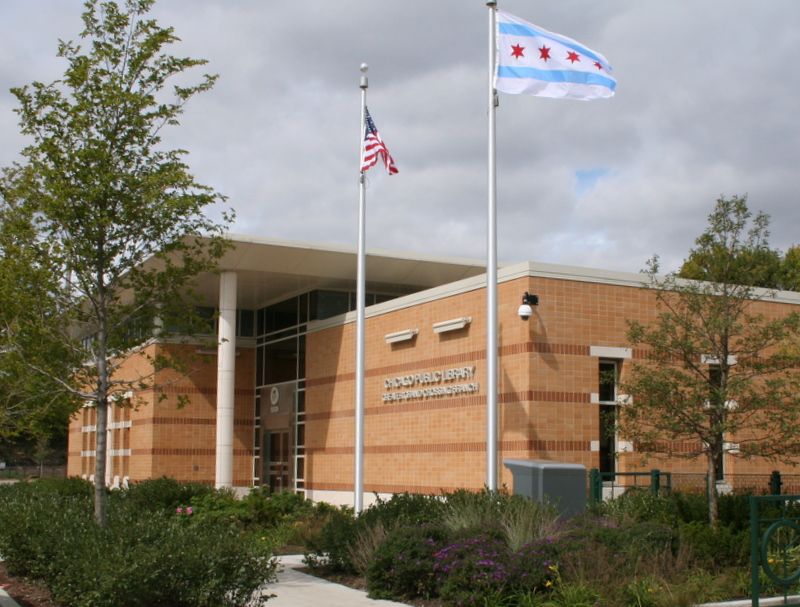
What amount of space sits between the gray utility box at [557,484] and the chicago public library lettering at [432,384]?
675cm

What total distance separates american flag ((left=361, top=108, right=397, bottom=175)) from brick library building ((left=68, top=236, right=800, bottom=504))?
333cm

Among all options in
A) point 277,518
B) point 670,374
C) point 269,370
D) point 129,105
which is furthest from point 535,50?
point 269,370

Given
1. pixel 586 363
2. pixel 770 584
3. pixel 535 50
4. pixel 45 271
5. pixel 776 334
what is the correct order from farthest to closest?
pixel 586 363, pixel 535 50, pixel 776 334, pixel 45 271, pixel 770 584

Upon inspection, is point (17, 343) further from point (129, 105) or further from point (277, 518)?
point (277, 518)

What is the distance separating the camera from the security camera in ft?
65.6

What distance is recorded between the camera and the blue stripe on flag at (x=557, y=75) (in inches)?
675

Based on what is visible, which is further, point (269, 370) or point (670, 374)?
point (269, 370)

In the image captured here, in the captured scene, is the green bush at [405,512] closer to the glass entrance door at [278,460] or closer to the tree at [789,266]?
the glass entrance door at [278,460]

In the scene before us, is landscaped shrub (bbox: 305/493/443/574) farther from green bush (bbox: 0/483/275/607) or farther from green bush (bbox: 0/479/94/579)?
green bush (bbox: 0/483/275/607)

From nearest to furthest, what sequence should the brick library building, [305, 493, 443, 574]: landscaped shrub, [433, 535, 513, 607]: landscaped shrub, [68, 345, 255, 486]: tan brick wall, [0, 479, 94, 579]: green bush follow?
[433, 535, 513, 607]: landscaped shrub
[0, 479, 94, 579]: green bush
[305, 493, 443, 574]: landscaped shrub
the brick library building
[68, 345, 255, 486]: tan brick wall

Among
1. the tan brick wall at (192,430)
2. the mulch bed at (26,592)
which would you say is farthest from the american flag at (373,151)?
the tan brick wall at (192,430)

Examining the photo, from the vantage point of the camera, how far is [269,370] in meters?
34.1

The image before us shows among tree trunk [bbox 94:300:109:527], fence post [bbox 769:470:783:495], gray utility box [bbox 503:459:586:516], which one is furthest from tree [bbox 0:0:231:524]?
fence post [bbox 769:470:783:495]

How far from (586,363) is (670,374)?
5.39 m
